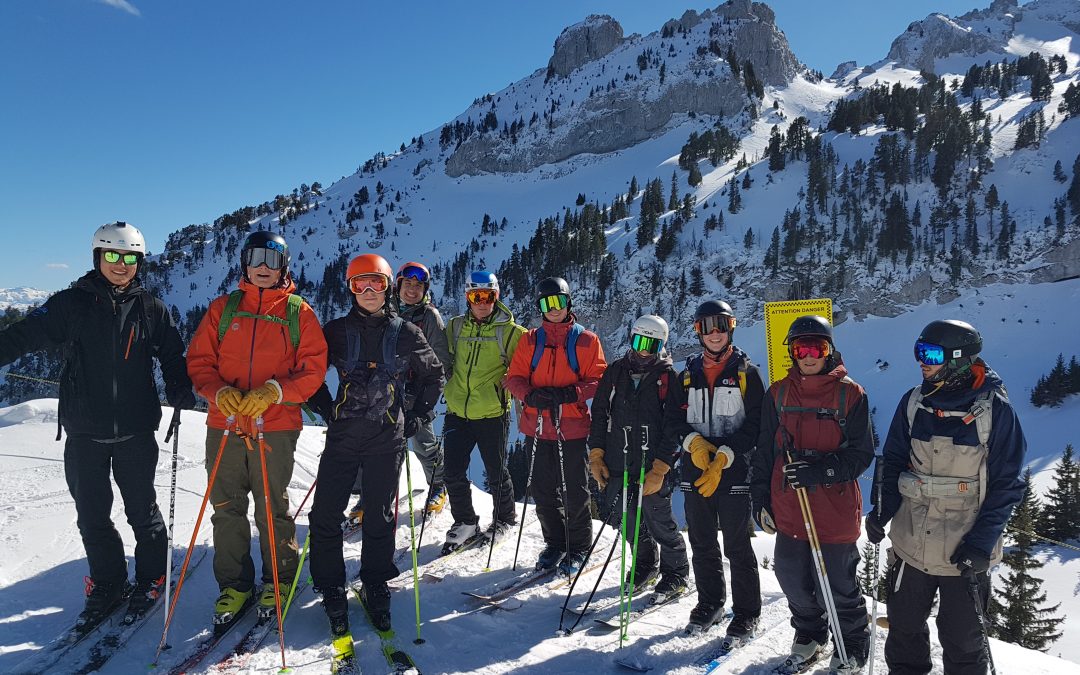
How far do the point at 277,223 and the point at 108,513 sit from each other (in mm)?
141501

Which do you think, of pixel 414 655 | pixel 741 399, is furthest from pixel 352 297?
pixel 741 399

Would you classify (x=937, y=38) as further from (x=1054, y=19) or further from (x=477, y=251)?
(x=477, y=251)

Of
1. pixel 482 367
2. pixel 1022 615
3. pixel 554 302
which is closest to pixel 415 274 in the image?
pixel 482 367

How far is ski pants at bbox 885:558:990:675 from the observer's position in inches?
123

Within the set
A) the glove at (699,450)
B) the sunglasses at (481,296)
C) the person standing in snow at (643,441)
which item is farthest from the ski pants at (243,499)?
the glove at (699,450)

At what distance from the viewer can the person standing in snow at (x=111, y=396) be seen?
3660 mm

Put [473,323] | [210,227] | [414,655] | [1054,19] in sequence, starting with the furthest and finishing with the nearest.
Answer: [1054,19]
[210,227]
[473,323]
[414,655]

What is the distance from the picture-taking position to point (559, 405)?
4.75 meters

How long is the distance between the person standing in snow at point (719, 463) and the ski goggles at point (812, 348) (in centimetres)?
45

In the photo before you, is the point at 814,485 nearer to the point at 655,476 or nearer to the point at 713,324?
the point at 655,476

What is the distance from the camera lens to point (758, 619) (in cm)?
398

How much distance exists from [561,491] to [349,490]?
1.96m

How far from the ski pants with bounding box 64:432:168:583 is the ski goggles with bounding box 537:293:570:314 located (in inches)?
124

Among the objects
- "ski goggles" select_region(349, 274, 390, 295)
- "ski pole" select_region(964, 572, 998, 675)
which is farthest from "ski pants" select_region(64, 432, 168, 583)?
"ski pole" select_region(964, 572, 998, 675)
